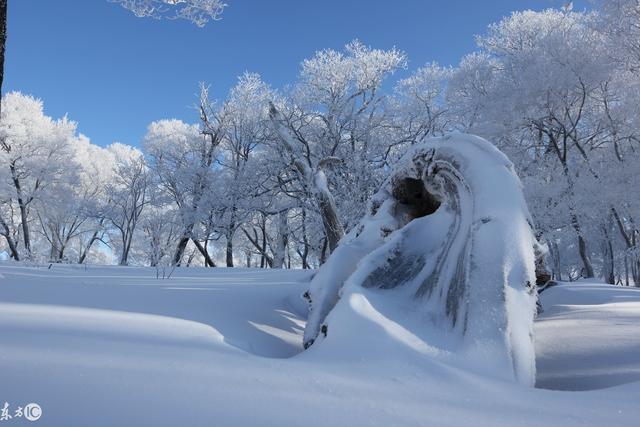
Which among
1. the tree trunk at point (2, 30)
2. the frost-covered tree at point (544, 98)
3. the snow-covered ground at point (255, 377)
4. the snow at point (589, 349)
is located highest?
the frost-covered tree at point (544, 98)

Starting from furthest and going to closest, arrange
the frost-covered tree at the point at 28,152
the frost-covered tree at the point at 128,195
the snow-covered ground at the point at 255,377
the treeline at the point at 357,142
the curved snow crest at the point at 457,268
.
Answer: the frost-covered tree at the point at 128,195 < the frost-covered tree at the point at 28,152 < the treeline at the point at 357,142 < the curved snow crest at the point at 457,268 < the snow-covered ground at the point at 255,377

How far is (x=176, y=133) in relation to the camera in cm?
2430

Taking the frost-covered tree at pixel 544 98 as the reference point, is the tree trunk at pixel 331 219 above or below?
below

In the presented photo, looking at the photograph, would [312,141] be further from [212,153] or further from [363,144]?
[212,153]

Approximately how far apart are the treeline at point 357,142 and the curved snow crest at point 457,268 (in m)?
5.52

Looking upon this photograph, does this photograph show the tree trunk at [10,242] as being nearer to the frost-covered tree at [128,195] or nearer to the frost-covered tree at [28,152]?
the frost-covered tree at [28,152]

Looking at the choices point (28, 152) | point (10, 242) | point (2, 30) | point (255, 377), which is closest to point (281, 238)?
point (10, 242)

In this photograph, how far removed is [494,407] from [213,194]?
60.2 ft

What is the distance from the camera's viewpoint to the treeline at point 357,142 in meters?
12.4
